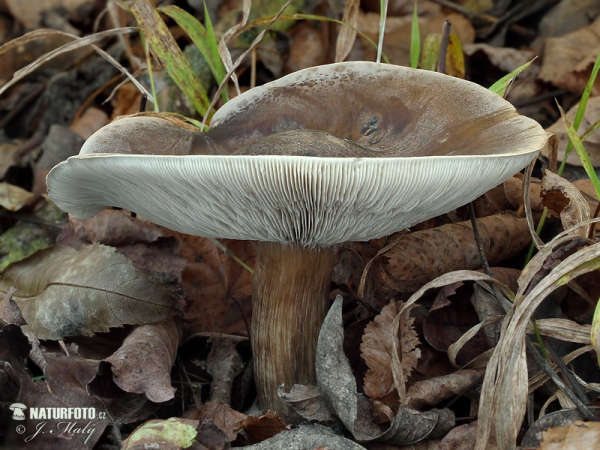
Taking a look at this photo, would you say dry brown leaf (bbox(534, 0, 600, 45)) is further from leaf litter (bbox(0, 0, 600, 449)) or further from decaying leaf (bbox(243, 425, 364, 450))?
decaying leaf (bbox(243, 425, 364, 450))

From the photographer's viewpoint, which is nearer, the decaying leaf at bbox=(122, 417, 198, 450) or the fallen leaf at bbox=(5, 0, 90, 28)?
the decaying leaf at bbox=(122, 417, 198, 450)

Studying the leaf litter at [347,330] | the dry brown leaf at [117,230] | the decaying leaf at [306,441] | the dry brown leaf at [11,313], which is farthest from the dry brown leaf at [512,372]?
the dry brown leaf at [117,230]

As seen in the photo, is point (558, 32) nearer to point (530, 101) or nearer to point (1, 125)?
point (530, 101)

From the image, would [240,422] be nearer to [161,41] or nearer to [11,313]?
[11,313]

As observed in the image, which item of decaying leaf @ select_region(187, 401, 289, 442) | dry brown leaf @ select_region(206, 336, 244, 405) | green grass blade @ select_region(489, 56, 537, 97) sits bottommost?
dry brown leaf @ select_region(206, 336, 244, 405)

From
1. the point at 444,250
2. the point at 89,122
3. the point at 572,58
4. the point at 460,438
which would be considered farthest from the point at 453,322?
the point at 89,122

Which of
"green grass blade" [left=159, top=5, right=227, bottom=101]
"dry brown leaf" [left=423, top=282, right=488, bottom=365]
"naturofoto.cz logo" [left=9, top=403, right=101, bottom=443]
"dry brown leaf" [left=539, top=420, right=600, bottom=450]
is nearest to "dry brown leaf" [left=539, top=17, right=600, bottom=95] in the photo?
"dry brown leaf" [left=423, top=282, right=488, bottom=365]
